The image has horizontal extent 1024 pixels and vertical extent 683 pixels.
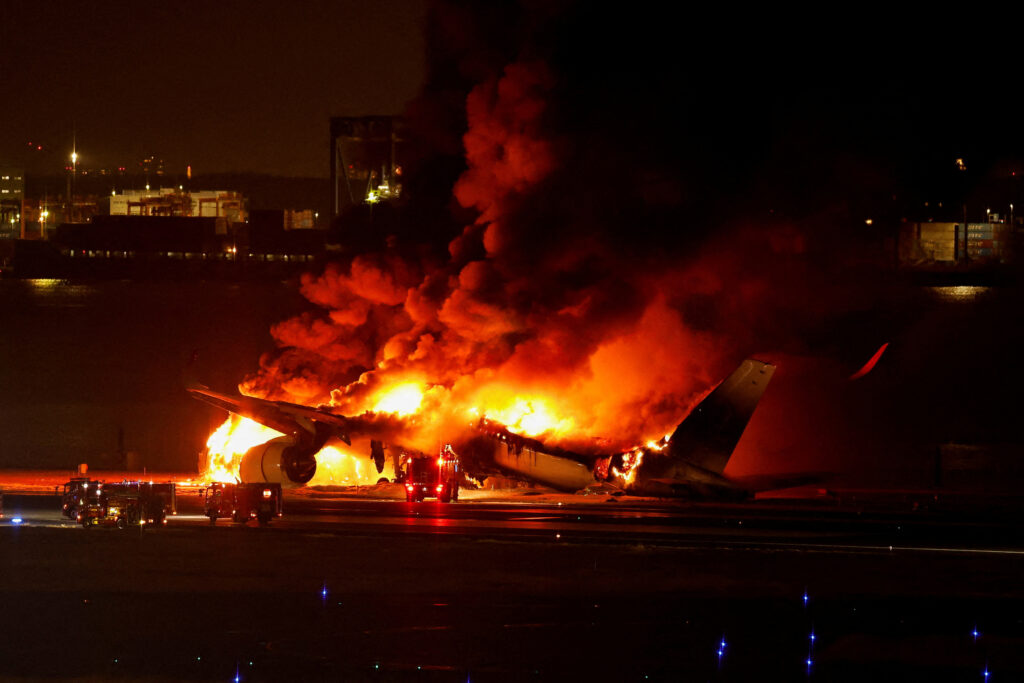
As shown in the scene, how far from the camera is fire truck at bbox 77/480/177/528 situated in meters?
35.2

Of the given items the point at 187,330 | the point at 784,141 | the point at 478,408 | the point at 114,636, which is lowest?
the point at 114,636

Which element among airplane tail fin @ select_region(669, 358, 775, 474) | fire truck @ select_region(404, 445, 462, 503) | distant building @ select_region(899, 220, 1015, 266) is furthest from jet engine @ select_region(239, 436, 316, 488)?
distant building @ select_region(899, 220, 1015, 266)

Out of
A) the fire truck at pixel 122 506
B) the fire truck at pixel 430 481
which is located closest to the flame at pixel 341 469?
the fire truck at pixel 430 481

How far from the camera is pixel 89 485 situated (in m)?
36.0

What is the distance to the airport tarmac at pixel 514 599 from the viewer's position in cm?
1905

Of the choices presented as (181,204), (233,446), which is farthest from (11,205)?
(233,446)

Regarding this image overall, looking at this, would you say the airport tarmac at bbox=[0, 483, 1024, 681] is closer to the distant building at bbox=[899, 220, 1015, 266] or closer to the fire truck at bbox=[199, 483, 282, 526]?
the fire truck at bbox=[199, 483, 282, 526]

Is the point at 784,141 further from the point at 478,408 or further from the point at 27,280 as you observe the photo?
the point at 27,280

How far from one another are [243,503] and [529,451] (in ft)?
37.9

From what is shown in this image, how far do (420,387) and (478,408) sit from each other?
9.97 ft

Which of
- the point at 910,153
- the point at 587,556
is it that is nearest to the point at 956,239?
the point at 910,153

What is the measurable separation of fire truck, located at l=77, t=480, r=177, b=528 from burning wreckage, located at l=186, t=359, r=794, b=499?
10.9m

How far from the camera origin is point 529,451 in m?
44.2

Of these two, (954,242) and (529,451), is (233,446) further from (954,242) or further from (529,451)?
(954,242)
